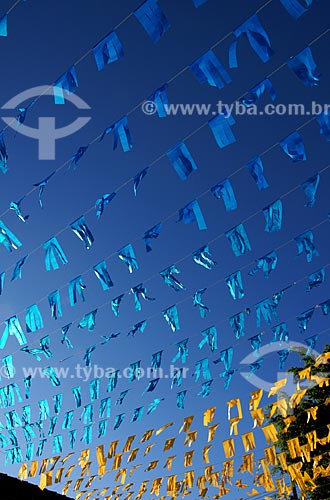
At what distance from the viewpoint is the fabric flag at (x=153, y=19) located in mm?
3912

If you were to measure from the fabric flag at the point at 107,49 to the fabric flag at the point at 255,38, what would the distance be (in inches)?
35.5

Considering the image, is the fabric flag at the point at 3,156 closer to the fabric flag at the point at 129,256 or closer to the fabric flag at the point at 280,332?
the fabric flag at the point at 129,256

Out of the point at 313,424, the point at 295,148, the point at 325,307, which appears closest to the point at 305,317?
the point at 325,307

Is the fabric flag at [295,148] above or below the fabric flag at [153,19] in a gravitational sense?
above

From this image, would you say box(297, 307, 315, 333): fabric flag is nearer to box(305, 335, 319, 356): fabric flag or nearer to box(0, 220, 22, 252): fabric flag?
box(305, 335, 319, 356): fabric flag

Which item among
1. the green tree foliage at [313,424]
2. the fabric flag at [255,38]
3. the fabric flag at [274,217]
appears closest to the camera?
the fabric flag at [255,38]

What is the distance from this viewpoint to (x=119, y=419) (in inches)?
348

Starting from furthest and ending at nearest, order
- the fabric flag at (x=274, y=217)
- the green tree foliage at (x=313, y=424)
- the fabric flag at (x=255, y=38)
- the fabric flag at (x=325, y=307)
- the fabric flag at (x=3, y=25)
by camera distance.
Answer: the green tree foliage at (x=313, y=424), the fabric flag at (x=325, y=307), the fabric flag at (x=274, y=217), the fabric flag at (x=255, y=38), the fabric flag at (x=3, y=25)

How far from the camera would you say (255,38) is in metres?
4.27

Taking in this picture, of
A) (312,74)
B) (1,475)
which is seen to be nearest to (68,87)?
(312,74)

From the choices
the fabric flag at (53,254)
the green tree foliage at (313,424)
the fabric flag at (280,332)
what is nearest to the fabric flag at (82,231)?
the fabric flag at (53,254)

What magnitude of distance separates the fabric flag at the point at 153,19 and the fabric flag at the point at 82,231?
2.41m

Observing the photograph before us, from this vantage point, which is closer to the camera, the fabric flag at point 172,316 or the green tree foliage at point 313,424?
the fabric flag at point 172,316

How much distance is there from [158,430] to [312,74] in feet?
20.5
